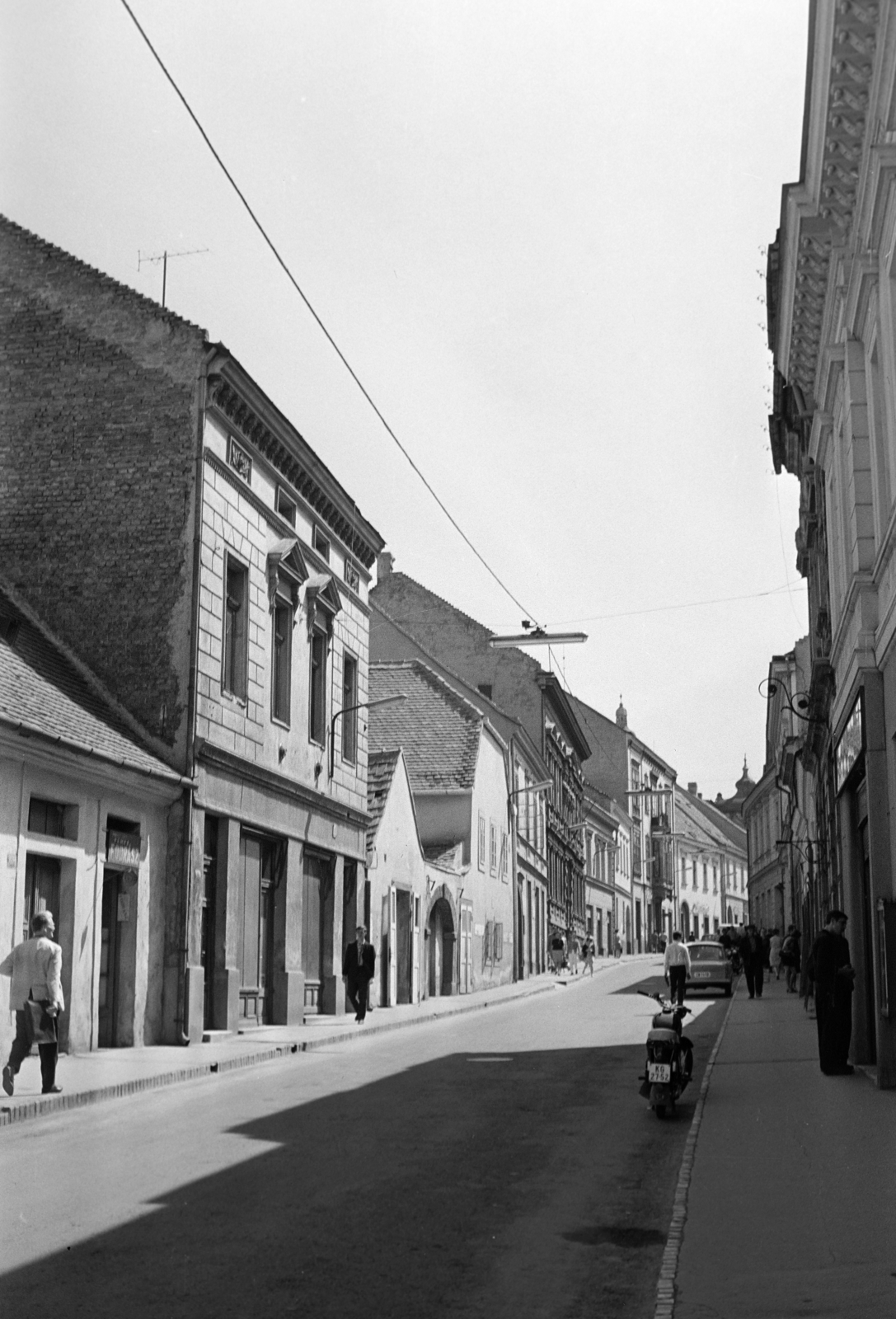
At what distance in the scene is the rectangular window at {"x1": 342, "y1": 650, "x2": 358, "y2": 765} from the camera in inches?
1172

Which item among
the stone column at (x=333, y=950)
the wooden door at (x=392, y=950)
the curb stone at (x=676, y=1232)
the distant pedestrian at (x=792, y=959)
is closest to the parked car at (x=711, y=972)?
the distant pedestrian at (x=792, y=959)

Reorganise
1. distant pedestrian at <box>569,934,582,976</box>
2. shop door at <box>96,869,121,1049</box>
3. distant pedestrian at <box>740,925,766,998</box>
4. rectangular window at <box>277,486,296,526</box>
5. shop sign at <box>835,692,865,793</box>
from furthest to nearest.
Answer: distant pedestrian at <box>569,934,582,976</box> → distant pedestrian at <box>740,925,766,998</box> → rectangular window at <box>277,486,296,526</box> → shop door at <box>96,869,121,1049</box> → shop sign at <box>835,692,865,793</box>

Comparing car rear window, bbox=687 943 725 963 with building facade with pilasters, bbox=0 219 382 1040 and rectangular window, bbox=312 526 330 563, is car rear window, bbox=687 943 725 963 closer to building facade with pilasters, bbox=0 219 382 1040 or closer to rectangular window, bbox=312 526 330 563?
building facade with pilasters, bbox=0 219 382 1040

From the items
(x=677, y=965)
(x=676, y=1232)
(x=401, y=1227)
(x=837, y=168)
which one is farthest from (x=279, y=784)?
(x=676, y=1232)

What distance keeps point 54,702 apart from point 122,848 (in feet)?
7.21

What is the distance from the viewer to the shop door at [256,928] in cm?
2350

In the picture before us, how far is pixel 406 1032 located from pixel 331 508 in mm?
9925

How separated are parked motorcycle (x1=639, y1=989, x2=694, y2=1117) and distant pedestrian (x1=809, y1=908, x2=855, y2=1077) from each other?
9.37 feet

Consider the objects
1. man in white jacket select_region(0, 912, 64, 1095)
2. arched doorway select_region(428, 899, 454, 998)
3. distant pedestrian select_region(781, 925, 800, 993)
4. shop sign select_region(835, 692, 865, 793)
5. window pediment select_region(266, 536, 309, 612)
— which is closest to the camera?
man in white jacket select_region(0, 912, 64, 1095)

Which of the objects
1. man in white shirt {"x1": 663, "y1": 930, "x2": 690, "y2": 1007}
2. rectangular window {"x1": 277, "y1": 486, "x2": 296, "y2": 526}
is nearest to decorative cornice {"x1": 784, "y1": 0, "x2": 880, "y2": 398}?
man in white shirt {"x1": 663, "y1": 930, "x2": 690, "y2": 1007}

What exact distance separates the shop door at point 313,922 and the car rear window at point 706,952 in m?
11.9

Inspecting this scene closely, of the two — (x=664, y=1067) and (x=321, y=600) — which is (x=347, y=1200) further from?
(x=321, y=600)

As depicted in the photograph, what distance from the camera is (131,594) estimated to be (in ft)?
71.4

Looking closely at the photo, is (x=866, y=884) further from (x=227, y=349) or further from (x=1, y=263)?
(x=1, y=263)
